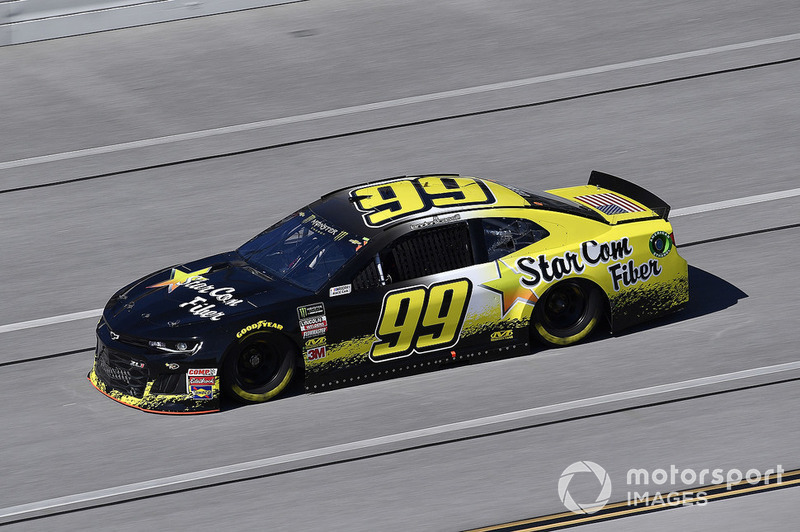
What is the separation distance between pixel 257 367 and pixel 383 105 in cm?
683

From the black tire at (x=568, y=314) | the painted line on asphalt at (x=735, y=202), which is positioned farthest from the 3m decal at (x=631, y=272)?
the painted line on asphalt at (x=735, y=202)

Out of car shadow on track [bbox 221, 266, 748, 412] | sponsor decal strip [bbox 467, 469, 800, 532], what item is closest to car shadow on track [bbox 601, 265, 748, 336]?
car shadow on track [bbox 221, 266, 748, 412]

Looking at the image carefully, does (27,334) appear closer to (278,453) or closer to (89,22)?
(278,453)

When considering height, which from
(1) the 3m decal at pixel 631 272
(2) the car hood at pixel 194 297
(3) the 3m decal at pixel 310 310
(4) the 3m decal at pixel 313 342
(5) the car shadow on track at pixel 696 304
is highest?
(2) the car hood at pixel 194 297

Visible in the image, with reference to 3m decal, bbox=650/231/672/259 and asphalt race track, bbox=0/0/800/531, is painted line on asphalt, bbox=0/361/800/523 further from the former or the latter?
3m decal, bbox=650/231/672/259

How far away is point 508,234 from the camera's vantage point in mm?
9680

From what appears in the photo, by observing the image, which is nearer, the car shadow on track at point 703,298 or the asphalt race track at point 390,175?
the asphalt race track at point 390,175

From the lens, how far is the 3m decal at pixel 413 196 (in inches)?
374

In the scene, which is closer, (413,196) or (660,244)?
(413,196)

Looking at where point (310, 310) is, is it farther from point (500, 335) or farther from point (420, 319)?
point (500, 335)

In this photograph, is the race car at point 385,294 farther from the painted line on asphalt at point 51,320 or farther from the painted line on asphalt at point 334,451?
the painted line on asphalt at point 51,320

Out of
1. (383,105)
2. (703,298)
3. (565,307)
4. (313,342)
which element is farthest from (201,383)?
(383,105)

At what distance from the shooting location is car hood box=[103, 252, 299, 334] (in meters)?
8.99

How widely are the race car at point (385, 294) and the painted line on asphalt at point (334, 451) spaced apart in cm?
78
